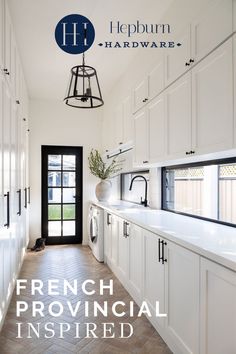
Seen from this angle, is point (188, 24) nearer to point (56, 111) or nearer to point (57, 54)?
point (57, 54)

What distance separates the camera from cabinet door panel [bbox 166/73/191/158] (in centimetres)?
224

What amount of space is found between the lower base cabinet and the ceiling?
6.78ft

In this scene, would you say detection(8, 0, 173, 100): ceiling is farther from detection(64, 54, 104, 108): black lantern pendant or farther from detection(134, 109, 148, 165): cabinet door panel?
detection(134, 109, 148, 165): cabinet door panel

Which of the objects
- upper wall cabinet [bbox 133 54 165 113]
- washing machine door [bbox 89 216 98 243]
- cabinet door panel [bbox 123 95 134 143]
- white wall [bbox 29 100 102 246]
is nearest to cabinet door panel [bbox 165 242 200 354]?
upper wall cabinet [bbox 133 54 165 113]

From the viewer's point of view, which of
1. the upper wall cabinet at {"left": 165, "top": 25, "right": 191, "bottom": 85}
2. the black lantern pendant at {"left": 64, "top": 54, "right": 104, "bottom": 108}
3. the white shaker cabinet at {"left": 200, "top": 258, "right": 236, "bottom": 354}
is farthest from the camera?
the black lantern pendant at {"left": 64, "top": 54, "right": 104, "bottom": 108}

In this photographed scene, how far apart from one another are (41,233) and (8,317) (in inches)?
114

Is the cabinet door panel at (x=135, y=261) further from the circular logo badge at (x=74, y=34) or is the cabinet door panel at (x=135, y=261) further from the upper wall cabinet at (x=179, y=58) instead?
the circular logo badge at (x=74, y=34)

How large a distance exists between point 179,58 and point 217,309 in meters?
1.93

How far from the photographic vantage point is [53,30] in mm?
2977

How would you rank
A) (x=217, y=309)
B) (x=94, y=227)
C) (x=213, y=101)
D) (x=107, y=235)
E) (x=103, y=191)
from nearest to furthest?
(x=217, y=309), (x=213, y=101), (x=107, y=235), (x=94, y=227), (x=103, y=191)

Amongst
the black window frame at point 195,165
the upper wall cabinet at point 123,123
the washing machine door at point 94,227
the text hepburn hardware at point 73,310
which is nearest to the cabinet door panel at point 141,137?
the upper wall cabinet at point 123,123

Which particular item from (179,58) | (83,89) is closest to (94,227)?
(83,89)

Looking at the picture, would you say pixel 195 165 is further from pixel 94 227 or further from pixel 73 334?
pixel 94 227

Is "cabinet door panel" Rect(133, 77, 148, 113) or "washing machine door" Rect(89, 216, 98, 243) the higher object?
"cabinet door panel" Rect(133, 77, 148, 113)
